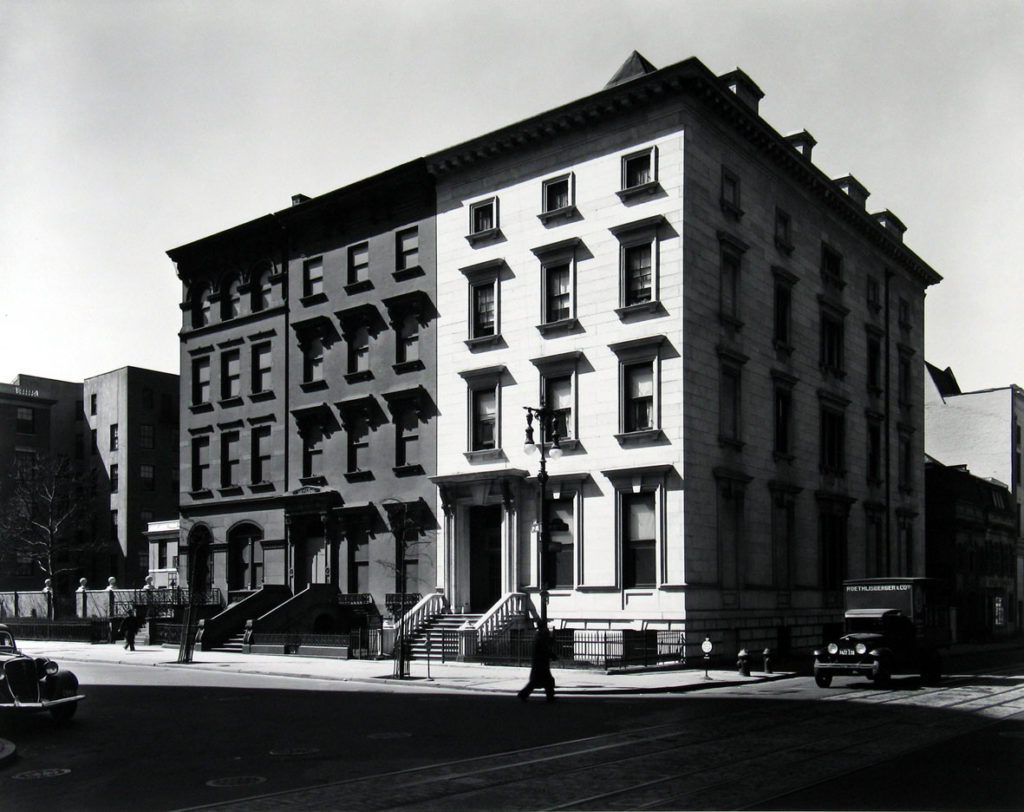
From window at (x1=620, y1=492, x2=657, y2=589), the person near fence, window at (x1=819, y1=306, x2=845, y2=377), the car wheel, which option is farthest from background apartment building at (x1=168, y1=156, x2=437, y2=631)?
the car wheel

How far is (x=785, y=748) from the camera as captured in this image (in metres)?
15.1

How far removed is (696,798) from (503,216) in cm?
2842

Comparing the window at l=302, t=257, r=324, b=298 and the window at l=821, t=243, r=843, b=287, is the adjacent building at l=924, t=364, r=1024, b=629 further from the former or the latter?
the window at l=302, t=257, r=324, b=298

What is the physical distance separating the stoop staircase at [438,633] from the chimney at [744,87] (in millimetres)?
19971

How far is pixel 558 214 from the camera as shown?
35.9m

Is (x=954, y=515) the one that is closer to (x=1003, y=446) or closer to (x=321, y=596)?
(x=1003, y=446)

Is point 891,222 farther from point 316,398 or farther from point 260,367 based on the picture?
point 260,367

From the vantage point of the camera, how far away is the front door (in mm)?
37781

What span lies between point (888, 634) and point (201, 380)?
3345 centimetres

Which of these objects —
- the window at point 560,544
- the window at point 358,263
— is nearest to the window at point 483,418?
the window at point 560,544

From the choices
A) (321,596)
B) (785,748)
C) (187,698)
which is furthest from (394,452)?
(785,748)

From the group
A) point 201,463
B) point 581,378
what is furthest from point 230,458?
point 581,378

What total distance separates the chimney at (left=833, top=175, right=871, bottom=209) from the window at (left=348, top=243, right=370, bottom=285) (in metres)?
20.3

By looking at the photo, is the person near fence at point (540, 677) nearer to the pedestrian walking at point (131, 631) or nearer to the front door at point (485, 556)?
the front door at point (485, 556)
